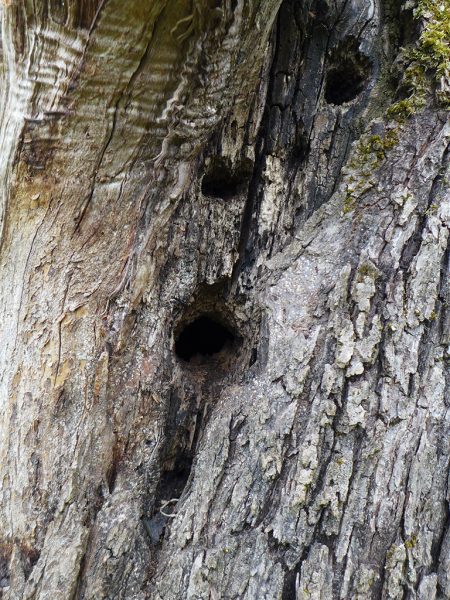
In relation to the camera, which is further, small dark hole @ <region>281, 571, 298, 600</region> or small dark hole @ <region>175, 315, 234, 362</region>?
small dark hole @ <region>175, 315, 234, 362</region>

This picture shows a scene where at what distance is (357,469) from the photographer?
138cm

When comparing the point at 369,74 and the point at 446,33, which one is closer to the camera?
the point at 446,33

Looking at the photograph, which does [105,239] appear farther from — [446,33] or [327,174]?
[446,33]

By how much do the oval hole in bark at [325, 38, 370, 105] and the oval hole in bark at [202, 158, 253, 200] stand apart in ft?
1.56

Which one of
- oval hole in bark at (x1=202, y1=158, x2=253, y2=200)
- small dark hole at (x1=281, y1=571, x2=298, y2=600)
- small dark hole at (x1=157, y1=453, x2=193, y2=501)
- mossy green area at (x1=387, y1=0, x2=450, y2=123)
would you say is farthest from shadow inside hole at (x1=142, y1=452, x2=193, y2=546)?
mossy green area at (x1=387, y1=0, x2=450, y2=123)

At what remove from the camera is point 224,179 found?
5.88 ft

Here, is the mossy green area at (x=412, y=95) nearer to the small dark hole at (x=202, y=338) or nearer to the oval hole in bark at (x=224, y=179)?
the oval hole in bark at (x=224, y=179)

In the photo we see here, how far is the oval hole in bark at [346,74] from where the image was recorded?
6.07 ft

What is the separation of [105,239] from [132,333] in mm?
309

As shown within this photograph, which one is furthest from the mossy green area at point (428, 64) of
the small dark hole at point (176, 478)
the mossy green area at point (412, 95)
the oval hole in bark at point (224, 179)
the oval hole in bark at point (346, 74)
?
the small dark hole at point (176, 478)

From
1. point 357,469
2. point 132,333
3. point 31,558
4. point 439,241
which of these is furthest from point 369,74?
point 31,558

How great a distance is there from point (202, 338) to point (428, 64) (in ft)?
4.07

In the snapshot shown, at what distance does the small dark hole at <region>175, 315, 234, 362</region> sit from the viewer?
1.92 metres

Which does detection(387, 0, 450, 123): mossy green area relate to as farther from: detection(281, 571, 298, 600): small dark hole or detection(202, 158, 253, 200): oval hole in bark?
detection(281, 571, 298, 600): small dark hole
